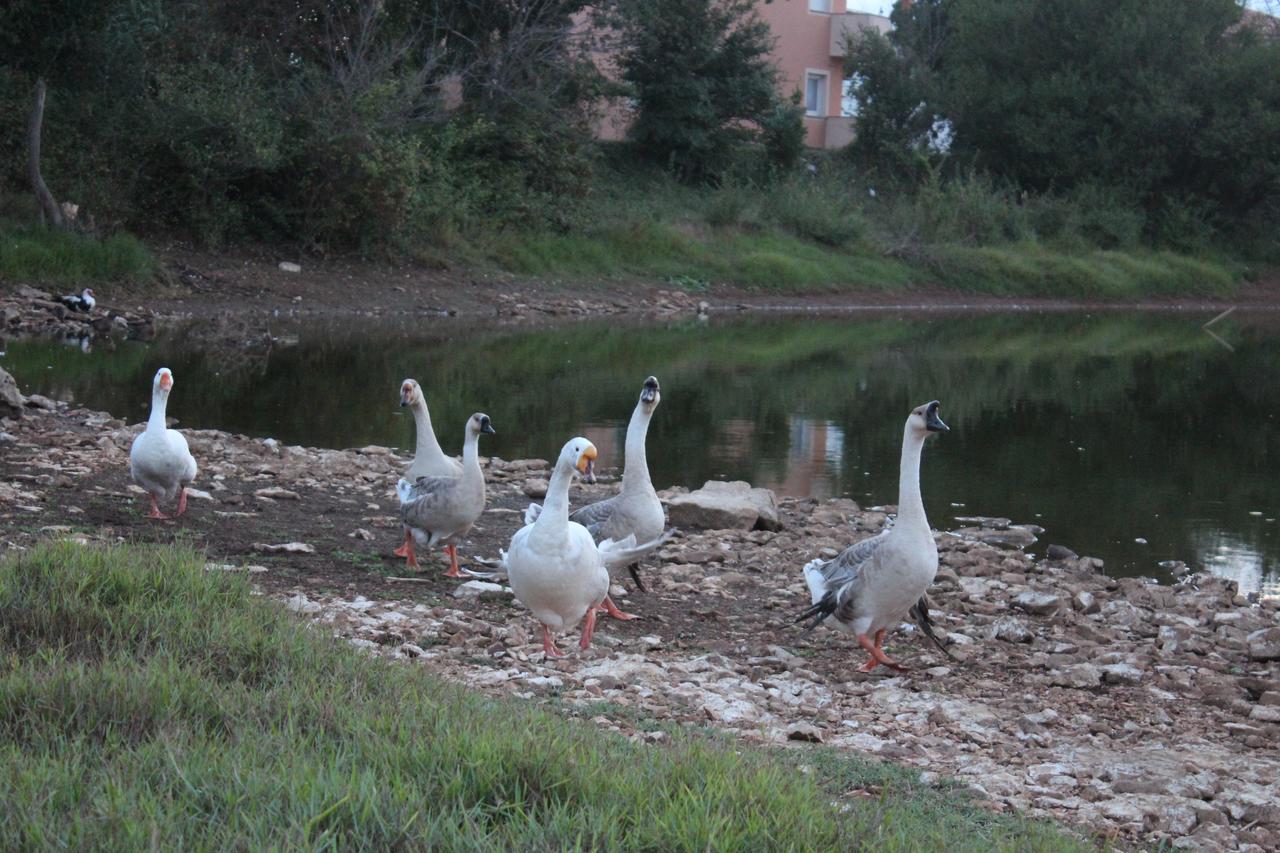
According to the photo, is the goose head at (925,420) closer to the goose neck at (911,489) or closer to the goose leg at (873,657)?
the goose neck at (911,489)

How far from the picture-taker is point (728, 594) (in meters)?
10.1

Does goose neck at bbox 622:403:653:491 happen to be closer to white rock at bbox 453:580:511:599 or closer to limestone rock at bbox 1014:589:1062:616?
white rock at bbox 453:580:511:599

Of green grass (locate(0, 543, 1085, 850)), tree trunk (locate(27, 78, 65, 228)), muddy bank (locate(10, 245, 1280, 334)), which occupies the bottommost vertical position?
muddy bank (locate(10, 245, 1280, 334))

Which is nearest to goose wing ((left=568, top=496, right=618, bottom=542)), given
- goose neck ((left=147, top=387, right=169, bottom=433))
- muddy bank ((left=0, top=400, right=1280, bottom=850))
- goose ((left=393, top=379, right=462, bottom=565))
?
muddy bank ((left=0, top=400, right=1280, bottom=850))

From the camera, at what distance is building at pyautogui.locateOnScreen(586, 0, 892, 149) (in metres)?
58.2

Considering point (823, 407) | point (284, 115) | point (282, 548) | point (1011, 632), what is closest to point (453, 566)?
point (282, 548)

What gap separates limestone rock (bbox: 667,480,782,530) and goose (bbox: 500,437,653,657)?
4.79m

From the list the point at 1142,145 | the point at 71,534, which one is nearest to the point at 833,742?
the point at 71,534

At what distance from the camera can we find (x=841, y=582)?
8.48 m

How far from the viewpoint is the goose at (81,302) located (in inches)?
1043

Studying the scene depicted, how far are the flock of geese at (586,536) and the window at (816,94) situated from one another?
Answer: 51.0m

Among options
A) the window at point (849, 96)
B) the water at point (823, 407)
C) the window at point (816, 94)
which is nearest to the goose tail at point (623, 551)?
the water at point (823, 407)

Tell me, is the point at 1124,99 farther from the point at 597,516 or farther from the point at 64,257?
the point at 597,516

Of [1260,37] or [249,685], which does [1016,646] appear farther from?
[1260,37]
